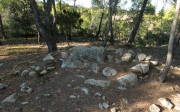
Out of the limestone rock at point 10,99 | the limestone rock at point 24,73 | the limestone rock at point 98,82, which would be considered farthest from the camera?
the limestone rock at point 24,73

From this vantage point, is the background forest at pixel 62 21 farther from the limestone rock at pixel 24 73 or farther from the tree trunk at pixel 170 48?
the tree trunk at pixel 170 48

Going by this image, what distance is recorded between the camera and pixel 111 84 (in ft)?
15.5

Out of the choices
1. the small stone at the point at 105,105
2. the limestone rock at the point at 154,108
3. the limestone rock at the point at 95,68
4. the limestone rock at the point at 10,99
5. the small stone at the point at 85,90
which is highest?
the limestone rock at the point at 95,68

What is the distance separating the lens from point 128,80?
15.5 feet

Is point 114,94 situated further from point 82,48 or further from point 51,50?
point 51,50

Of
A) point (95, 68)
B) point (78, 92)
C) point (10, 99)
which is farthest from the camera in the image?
point (95, 68)

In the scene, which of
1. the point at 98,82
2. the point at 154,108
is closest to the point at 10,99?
the point at 98,82

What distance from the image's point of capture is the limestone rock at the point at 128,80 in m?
4.70

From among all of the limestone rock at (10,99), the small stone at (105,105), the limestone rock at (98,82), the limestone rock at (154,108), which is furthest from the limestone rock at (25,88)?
the limestone rock at (154,108)

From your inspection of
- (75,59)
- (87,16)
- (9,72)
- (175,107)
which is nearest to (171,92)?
(175,107)

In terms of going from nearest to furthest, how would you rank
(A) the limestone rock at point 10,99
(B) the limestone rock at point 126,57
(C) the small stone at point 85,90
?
(A) the limestone rock at point 10,99 → (C) the small stone at point 85,90 → (B) the limestone rock at point 126,57

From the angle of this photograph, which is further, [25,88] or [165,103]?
[25,88]

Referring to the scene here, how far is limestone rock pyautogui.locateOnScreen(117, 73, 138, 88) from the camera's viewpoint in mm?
4695

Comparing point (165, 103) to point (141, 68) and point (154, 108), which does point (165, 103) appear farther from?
point (141, 68)
